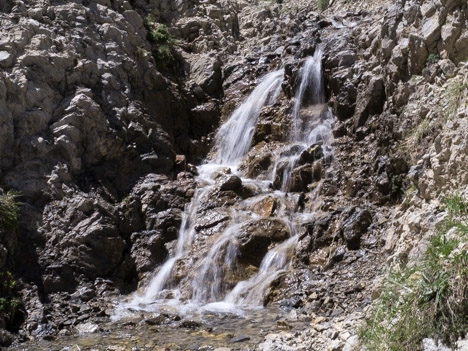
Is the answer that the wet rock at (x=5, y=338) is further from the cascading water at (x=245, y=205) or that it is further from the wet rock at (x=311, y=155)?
the wet rock at (x=311, y=155)

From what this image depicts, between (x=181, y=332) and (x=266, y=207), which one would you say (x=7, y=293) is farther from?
(x=266, y=207)

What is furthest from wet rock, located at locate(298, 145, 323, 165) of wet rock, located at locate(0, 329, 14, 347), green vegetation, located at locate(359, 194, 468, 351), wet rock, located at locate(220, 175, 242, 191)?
wet rock, located at locate(0, 329, 14, 347)

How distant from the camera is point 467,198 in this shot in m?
4.64

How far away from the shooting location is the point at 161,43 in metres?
15.8

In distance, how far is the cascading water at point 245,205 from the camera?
30.1 feet

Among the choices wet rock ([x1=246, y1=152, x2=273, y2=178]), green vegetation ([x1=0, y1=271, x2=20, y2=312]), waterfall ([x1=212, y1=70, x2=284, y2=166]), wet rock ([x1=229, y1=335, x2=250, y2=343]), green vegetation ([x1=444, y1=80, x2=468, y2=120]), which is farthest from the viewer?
waterfall ([x1=212, y1=70, x2=284, y2=166])

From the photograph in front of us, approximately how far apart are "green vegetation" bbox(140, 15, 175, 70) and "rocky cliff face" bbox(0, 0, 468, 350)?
0.16 ft

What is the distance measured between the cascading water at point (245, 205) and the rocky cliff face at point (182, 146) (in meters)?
0.28

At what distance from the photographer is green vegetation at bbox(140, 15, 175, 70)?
15227 millimetres

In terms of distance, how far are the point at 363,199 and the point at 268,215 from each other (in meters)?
2.05

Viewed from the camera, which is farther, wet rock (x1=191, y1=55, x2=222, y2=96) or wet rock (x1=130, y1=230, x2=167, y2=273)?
wet rock (x1=191, y1=55, x2=222, y2=96)

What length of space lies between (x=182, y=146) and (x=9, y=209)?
529 centimetres

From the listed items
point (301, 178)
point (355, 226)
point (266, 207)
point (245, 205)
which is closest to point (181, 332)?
point (355, 226)

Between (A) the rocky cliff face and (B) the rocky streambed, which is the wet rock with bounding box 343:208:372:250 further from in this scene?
(B) the rocky streambed
